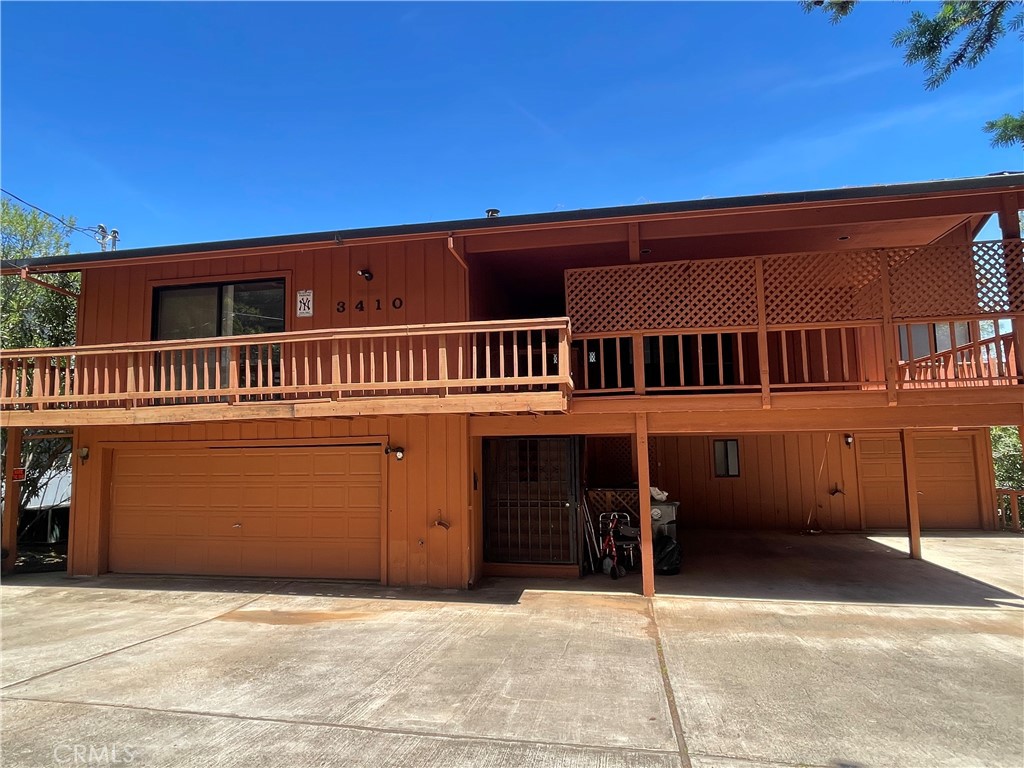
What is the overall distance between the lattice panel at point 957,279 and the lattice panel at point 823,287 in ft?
0.81

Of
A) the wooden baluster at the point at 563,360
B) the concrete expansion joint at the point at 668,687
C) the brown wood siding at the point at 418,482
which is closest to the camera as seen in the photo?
the concrete expansion joint at the point at 668,687

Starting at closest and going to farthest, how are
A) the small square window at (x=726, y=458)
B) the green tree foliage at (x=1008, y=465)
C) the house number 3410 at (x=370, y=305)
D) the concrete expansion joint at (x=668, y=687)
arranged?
the concrete expansion joint at (x=668, y=687) < the house number 3410 at (x=370, y=305) < the small square window at (x=726, y=458) < the green tree foliage at (x=1008, y=465)

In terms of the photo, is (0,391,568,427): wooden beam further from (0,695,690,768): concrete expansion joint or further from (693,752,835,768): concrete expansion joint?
(693,752,835,768): concrete expansion joint

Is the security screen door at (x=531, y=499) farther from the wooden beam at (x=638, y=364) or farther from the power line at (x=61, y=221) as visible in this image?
the power line at (x=61, y=221)

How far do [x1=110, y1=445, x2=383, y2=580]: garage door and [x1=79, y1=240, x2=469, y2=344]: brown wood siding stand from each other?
→ 6.43 feet

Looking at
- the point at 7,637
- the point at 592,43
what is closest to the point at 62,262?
the point at 7,637

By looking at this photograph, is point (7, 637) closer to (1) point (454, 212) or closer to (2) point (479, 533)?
(2) point (479, 533)

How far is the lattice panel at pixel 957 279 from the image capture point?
20.5ft

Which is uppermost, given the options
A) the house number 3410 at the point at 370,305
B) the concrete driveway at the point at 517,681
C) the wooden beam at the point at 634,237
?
the wooden beam at the point at 634,237

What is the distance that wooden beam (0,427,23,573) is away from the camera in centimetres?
883

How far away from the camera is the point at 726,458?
1245 cm

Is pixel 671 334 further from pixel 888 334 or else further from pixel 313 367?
pixel 313 367

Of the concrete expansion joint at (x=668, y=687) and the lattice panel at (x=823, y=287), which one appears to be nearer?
the concrete expansion joint at (x=668, y=687)

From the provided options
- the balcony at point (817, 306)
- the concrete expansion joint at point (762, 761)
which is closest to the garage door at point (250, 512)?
the balcony at point (817, 306)
